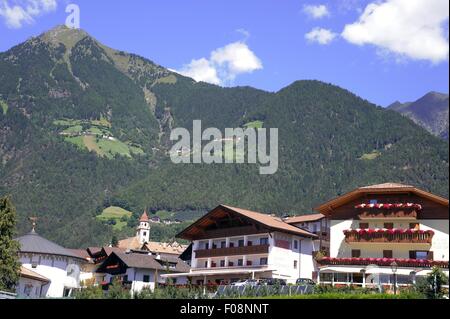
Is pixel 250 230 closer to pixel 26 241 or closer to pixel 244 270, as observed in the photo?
pixel 244 270

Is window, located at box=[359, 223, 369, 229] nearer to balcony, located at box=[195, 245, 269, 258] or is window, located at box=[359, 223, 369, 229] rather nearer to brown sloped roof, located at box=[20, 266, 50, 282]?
balcony, located at box=[195, 245, 269, 258]

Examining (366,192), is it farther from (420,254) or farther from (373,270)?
(373,270)

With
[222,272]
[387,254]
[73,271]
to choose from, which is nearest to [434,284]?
[387,254]

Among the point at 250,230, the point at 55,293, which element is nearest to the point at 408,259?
the point at 250,230

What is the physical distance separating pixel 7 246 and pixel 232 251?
80.4ft

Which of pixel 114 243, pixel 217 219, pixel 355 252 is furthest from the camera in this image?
pixel 114 243

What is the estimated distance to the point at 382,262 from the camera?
6512cm

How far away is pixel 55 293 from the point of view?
84875 millimetres

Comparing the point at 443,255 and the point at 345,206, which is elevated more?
the point at 345,206
